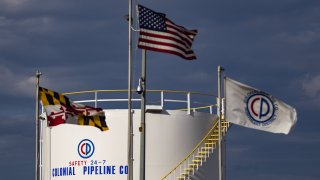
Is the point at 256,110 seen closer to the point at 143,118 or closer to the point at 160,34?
the point at 143,118

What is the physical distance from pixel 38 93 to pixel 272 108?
10839mm

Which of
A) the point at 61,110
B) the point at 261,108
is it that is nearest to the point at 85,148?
the point at 61,110

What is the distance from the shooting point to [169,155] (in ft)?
153

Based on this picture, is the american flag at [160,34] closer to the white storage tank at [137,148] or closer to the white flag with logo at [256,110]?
the white flag with logo at [256,110]

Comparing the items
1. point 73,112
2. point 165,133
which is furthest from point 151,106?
point 73,112

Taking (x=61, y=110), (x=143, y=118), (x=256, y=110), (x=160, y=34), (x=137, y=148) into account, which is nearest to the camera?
(x=160, y=34)

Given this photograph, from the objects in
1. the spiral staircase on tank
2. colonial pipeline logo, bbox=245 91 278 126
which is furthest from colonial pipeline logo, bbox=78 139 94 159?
colonial pipeline logo, bbox=245 91 278 126

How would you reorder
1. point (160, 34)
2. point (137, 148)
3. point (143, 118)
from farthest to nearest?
point (137, 148) → point (143, 118) → point (160, 34)

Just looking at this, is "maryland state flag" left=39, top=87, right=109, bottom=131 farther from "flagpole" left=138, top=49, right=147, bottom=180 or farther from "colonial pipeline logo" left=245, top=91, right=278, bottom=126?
"colonial pipeline logo" left=245, top=91, right=278, bottom=126

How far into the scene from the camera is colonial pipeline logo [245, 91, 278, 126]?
124 feet

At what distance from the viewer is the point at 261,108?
38156mm

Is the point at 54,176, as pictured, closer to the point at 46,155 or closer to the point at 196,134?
the point at 46,155

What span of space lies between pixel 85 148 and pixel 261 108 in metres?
12.5

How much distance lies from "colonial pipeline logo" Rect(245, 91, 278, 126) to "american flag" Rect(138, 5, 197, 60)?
343 cm
